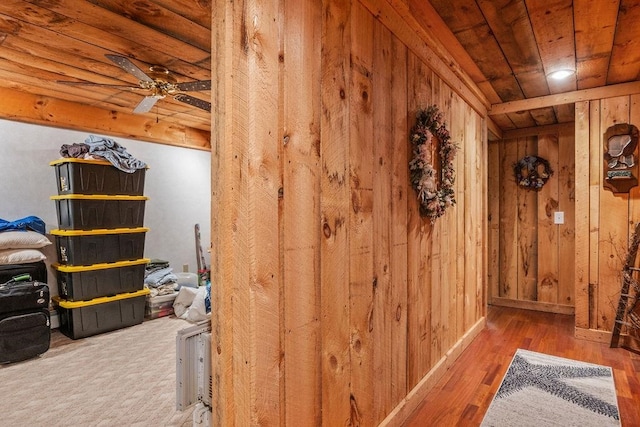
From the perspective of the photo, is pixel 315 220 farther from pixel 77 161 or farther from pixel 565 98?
pixel 565 98

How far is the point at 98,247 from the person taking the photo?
3.58 m

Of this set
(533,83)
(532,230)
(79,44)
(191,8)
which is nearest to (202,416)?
(191,8)

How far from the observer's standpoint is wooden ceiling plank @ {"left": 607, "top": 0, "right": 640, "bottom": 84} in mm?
1909

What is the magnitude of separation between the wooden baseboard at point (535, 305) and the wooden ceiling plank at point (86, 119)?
15.2 ft

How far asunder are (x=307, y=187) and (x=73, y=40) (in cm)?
219

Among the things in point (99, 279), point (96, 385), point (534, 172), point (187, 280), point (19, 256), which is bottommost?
point (96, 385)

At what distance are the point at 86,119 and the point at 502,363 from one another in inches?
186

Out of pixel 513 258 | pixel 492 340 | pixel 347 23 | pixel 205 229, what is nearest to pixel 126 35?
pixel 347 23

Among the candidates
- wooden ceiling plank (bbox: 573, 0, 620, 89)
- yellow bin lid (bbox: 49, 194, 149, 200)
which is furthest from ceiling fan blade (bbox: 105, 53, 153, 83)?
wooden ceiling plank (bbox: 573, 0, 620, 89)

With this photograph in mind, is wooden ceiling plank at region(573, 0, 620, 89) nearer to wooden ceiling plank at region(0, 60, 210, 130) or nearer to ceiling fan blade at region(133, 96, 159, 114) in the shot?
ceiling fan blade at region(133, 96, 159, 114)

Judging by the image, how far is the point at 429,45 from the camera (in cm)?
220

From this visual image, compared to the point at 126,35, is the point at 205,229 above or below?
below

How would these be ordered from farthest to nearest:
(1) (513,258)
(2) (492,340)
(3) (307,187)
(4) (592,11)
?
(1) (513,258) → (2) (492,340) → (4) (592,11) → (3) (307,187)

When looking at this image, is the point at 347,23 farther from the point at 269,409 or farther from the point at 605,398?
the point at 605,398
